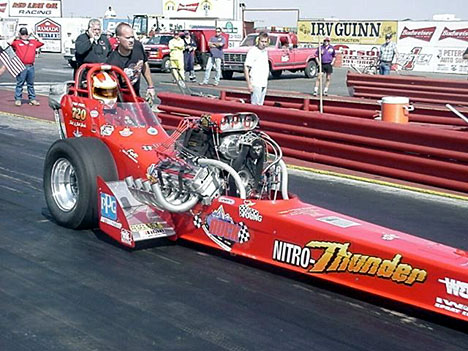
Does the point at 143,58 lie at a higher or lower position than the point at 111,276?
higher

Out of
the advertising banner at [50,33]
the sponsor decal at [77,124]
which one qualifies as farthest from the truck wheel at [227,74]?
the sponsor decal at [77,124]

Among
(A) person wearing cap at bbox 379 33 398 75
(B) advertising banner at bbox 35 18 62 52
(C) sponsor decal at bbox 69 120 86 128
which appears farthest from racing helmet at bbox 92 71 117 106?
(B) advertising banner at bbox 35 18 62 52

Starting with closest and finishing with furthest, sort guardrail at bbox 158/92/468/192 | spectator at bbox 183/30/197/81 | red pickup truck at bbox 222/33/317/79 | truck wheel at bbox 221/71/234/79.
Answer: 1. guardrail at bbox 158/92/468/192
2. spectator at bbox 183/30/197/81
3. red pickup truck at bbox 222/33/317/79
4. truck wheel at bbox 221/71/234/79

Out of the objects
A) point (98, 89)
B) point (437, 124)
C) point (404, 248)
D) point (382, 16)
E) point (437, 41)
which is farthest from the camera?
point (382, 16)

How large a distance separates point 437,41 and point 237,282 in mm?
31791

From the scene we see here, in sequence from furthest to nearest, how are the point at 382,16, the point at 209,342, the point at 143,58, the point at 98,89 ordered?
the point at 382,16, the point at 143,58, the point at 98,89, the point at 209,342

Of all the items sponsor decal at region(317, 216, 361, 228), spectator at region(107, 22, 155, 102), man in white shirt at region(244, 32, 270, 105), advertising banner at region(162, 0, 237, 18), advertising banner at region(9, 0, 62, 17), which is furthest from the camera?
advertising banner at region(162, 0, 237, 18)

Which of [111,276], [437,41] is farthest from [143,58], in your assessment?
[437,41]

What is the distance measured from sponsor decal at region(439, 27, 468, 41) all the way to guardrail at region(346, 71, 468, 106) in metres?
16.7

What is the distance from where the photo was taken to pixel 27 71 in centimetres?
1634

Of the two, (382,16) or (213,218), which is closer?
(213,218)

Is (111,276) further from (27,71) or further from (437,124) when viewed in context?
(27,71)

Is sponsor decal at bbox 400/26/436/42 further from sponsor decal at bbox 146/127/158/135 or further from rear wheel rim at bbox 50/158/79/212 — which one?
rear wheel rim at bbox 50/158/79/212

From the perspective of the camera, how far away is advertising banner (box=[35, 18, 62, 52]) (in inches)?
1877
